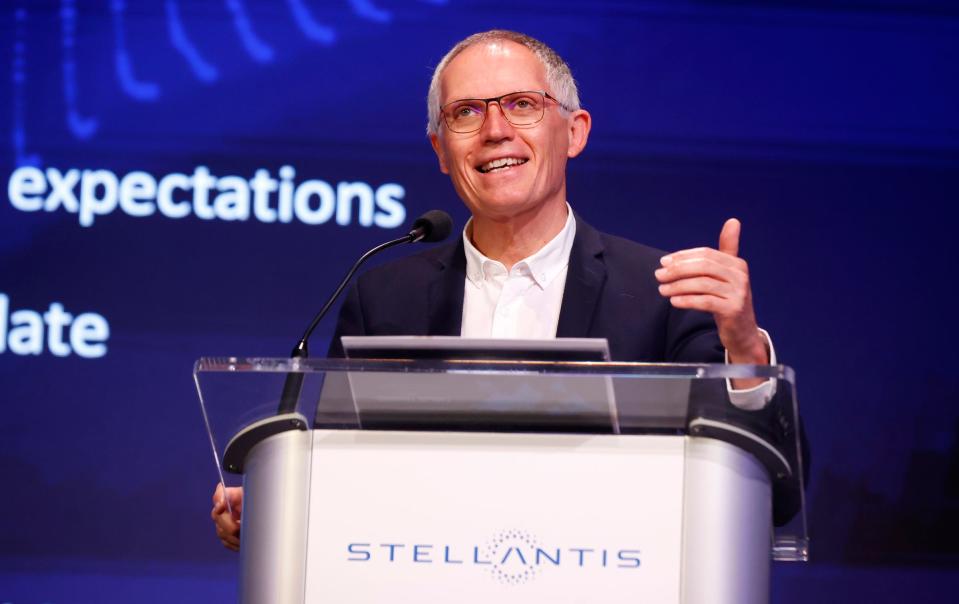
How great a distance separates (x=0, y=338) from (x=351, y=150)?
3.88 ft

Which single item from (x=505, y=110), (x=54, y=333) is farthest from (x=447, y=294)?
(x=54, y=333)

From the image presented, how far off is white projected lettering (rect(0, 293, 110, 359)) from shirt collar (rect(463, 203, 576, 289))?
1464mm

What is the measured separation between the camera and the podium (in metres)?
1.43

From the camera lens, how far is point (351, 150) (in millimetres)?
3633

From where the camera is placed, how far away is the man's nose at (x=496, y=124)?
2.50 m

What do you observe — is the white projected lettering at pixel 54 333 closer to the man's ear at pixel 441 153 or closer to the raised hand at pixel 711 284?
the man's ear at pixel 441 153

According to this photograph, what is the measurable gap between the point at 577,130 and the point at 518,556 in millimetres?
1465

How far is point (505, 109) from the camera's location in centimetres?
253

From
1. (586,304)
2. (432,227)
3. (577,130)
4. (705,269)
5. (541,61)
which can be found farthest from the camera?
→ (577,130)

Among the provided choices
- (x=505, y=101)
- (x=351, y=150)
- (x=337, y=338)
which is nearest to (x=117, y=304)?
(x=351, y=150)

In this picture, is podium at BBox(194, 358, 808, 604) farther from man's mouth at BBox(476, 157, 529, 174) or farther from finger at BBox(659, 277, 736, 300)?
man's mouth at BBox(476, 157, 529, 174)

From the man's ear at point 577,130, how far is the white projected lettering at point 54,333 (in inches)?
64.7

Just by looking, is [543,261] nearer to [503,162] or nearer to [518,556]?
[503,162]

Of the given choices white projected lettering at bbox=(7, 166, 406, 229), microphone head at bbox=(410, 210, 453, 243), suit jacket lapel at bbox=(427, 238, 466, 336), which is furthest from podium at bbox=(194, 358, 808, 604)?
white projected lettering at bbox=(7, 166, 406, 229)
